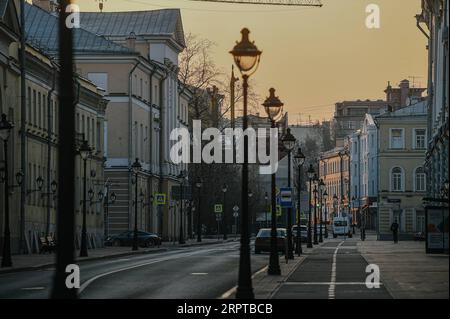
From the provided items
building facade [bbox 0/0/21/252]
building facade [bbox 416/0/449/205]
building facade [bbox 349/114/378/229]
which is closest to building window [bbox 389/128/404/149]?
building facade [bbox 349/114/378/229]

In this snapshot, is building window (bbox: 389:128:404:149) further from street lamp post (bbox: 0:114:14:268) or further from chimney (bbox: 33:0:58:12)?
street lamp post (bbox: 0:114:14:268)

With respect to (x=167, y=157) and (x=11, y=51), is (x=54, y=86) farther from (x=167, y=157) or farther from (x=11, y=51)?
(x=167, y=157)

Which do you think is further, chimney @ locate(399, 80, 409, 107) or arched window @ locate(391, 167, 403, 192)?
chimney @ locate(399, 80, 409, 107)

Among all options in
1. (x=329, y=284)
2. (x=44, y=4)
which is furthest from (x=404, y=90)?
(x=329, y=284)

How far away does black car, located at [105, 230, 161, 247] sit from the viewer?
77.8m

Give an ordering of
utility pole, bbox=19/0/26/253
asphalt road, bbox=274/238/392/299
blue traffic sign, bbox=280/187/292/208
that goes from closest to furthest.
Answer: asphalt road, bbox=274/238/392/299 → blue traffic sign, bbox=280/187/292/208 → utility pole, bbox=19/0/26/253

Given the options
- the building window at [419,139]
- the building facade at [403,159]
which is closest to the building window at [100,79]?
the building facade at [403,159]

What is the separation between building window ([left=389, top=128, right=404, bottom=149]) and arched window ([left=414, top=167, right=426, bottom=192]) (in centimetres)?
279

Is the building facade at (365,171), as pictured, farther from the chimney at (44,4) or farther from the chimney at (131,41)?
the chimney at (44,4)

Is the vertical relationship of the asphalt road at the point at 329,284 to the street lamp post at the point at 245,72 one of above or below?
below

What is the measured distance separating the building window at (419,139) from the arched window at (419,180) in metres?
2.06

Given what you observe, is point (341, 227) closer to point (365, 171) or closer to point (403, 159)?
point (403, 159)

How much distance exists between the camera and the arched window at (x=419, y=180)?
120m

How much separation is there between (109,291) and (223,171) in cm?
8976
